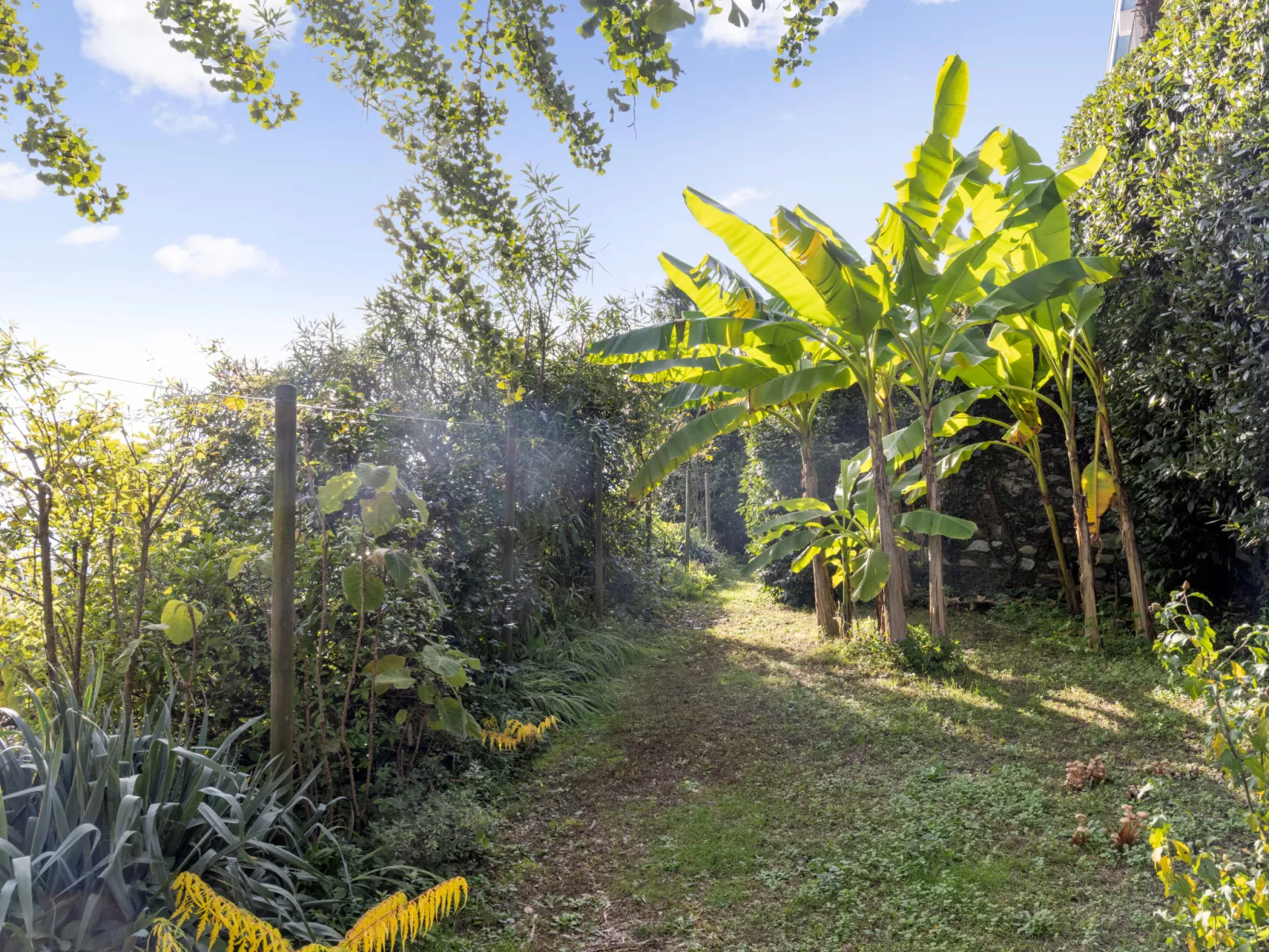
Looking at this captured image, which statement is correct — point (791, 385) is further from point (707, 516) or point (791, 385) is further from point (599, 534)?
point (707, 516)

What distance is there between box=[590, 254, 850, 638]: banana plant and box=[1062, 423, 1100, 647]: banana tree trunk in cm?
213

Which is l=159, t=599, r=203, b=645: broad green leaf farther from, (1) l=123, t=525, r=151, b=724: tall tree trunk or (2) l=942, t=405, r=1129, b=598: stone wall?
(2) l=942, t=405, r=1129, b=598: stone wall

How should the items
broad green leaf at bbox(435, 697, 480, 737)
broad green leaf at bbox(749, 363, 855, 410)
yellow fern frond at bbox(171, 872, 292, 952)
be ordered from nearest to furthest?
yellow fern frond at bbox(171, 872, 292, 952), broad green leaf at bbox(435, 697, 480, 737), broad green leaf at bbox(749, 363, 855, 410)

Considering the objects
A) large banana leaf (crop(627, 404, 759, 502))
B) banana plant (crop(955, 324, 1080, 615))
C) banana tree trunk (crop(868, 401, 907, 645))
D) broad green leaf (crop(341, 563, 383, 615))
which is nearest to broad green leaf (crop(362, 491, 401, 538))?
broad green leaf (crop(341, 563, 383, 615))

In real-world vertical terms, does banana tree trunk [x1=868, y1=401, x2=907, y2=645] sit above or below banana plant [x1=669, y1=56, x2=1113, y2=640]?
below

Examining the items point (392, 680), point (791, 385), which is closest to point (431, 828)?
point (392, 680)

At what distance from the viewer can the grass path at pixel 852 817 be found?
9.38 ft

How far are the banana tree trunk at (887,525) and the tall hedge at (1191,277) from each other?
217 cm

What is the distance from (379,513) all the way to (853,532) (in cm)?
470

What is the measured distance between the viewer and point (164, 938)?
6.20 ft

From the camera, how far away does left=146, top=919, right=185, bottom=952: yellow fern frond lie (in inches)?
75.1

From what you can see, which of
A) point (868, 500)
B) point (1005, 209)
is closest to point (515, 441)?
point (868, 500)

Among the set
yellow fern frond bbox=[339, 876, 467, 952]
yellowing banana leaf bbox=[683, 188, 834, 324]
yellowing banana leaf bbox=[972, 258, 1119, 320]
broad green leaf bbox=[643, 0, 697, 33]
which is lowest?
yellow fern frond bbox=[339, 876, 467, 952]

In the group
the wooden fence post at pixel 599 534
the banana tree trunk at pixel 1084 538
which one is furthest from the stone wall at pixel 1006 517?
the wooden fence post at pixel 599 534
